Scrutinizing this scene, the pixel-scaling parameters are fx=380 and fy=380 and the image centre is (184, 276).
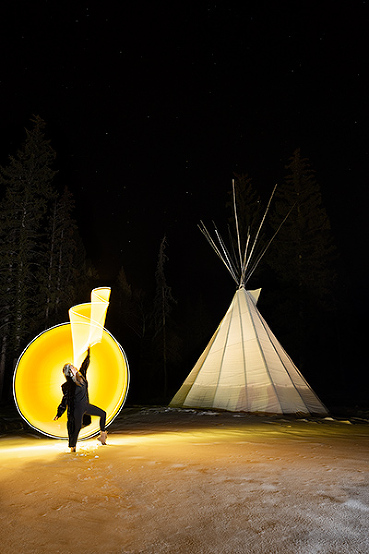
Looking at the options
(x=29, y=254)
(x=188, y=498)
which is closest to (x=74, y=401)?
(x=188, y=498)

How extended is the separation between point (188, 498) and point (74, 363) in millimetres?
5490

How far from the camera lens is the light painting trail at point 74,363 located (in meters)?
7.32

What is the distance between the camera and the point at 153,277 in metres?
25.8

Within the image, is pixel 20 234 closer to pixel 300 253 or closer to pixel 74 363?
pixel 74 363

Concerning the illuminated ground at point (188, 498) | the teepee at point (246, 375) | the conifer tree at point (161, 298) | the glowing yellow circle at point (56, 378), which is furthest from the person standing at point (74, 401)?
the conifer tree at point (161, 298)

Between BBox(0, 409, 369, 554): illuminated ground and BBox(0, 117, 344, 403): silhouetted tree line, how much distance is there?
1457 centimetres

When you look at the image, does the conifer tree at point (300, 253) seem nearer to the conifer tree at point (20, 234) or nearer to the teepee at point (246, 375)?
the teepee at point (246, 375)

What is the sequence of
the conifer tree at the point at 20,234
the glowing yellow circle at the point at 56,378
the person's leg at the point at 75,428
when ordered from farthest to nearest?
1. the conifer tree at the point at 20,234
2. the glowing yellow circle at the point at 56,378
3. the person's leg at the point at 75,428

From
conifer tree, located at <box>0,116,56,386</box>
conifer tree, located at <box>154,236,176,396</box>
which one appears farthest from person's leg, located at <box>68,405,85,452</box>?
conifer tree, located at <box>154,236,176,396</box>

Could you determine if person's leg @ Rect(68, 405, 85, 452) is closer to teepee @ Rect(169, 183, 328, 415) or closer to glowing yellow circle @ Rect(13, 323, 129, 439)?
glowing yellow circle @ Rect(13, 323, 129, 439)

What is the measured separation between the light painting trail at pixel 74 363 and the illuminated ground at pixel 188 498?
5.15 ft

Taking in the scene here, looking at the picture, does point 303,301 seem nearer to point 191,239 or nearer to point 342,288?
point 342,288

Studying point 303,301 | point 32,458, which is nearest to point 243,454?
point 32,458

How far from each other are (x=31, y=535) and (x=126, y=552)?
686 mm
